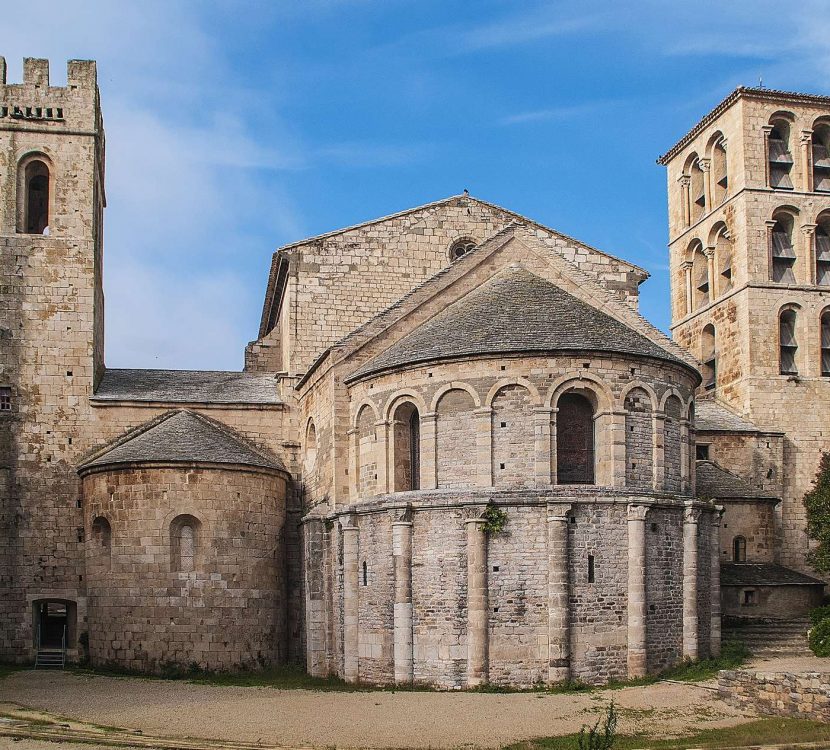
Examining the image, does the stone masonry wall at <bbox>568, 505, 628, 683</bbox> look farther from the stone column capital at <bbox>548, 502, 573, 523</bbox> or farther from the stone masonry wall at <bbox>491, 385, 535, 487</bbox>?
the stone masonry wall at <bbox>491, 385, 535, 487</bbox>

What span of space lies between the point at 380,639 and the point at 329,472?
5.01m

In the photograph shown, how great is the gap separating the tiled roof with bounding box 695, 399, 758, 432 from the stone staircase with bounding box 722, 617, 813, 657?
811 cm

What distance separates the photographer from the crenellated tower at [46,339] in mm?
33469

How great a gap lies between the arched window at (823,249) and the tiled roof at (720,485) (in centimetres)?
1059

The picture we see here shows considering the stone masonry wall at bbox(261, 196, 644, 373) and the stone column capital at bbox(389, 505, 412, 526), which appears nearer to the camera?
the stone column capital at bbox(389, 505, 412, 526)

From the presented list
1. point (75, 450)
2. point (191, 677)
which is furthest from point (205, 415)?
point (191, 677)

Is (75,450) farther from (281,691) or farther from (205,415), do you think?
(281,691)

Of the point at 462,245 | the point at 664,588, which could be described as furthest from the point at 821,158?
the point at 664,588

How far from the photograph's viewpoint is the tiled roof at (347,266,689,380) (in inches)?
1078

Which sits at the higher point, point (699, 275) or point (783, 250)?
Result: point (783, 250)

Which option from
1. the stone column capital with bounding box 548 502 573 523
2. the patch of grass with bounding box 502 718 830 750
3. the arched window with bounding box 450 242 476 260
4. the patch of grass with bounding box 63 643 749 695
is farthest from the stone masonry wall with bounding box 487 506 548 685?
the arched window with bounding box 450 242 476 260

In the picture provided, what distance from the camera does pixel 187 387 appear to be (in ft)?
119

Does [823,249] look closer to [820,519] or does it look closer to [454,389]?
[820,519]

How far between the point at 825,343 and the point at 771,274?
3580 millimetres
